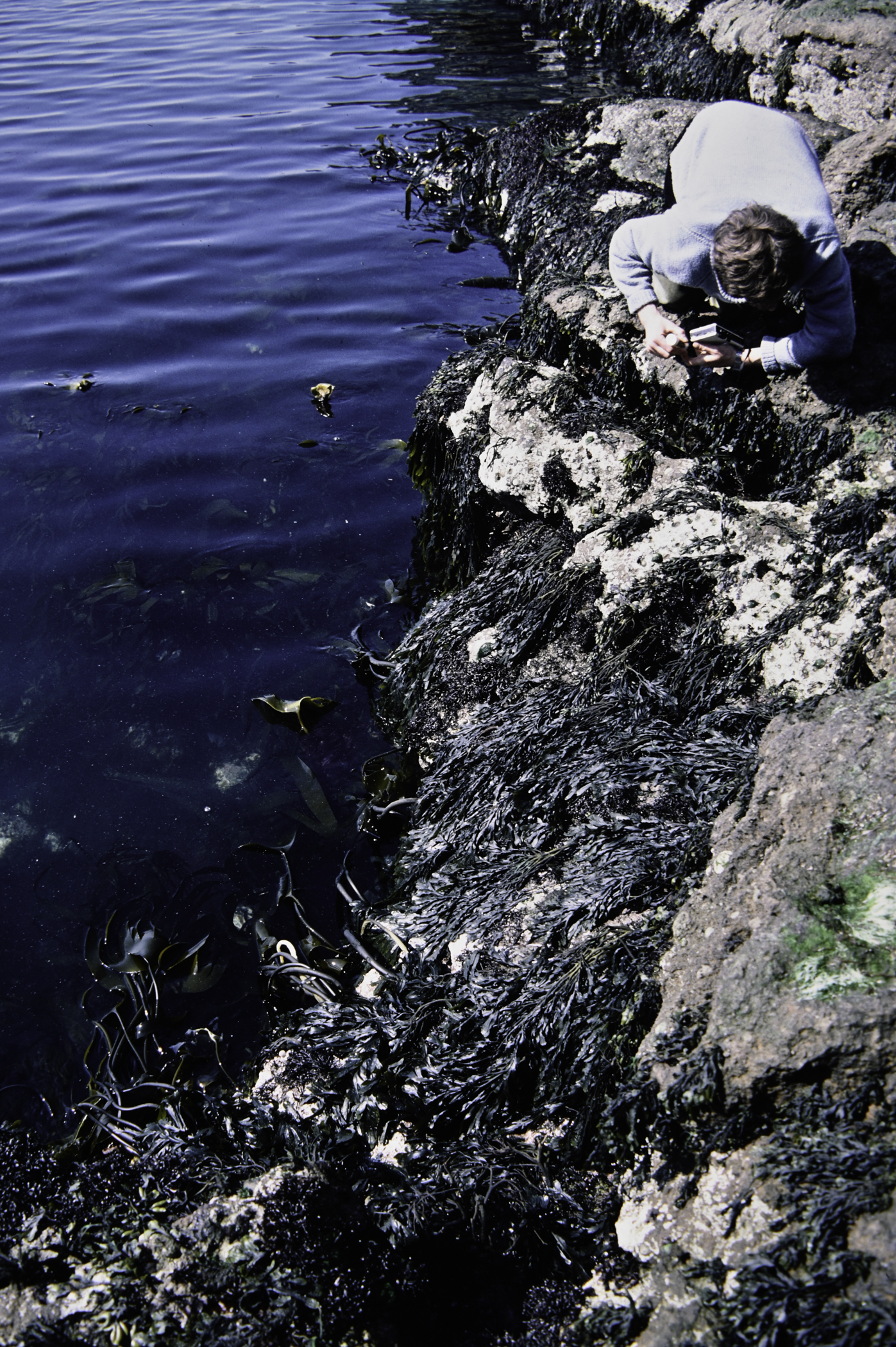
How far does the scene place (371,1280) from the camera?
6.77 ft

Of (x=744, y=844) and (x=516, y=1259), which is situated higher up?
(x=744, y=844)

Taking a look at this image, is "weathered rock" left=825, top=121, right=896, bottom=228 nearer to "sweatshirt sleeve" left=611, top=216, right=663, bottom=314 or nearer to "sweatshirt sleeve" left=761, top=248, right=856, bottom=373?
"sweatshirt sleeve" left=761, top=248, right=856, bottom=373

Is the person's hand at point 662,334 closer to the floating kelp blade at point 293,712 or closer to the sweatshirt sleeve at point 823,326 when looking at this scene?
the sweatshirt sleeve at point 823,326

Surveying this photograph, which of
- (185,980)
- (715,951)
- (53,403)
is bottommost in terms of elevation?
(185,980)

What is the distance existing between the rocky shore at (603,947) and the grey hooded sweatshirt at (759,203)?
0.86 ft

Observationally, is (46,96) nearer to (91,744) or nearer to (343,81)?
(343,81)

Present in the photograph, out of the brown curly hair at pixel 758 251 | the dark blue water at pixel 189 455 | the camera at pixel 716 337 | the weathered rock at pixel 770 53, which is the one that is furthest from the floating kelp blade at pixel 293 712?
the weathered rock at pixel 770 53

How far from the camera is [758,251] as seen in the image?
8.95ft

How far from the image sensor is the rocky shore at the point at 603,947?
185 cm

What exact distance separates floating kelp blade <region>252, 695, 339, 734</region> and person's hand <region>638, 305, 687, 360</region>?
2240mm

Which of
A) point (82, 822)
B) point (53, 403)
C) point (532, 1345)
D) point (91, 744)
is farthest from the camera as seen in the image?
point (53, 403)

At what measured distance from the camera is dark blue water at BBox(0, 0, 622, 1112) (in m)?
3.84

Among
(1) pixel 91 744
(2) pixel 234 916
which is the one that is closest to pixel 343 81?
(1) pixel 91 744

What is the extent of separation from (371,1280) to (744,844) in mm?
1426
